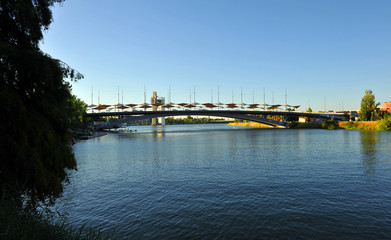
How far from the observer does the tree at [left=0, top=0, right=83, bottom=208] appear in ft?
27.3

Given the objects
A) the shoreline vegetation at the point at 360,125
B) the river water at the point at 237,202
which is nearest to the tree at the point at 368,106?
the shoreline vegetation at the point at 360,125

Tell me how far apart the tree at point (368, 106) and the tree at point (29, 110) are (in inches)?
5306

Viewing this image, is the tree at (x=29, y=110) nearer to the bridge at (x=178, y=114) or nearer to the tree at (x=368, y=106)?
the bridge at (x=178, y=114)

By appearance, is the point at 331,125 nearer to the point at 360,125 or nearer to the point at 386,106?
the point at 360,125

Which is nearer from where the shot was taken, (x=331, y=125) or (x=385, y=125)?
(x=385, y=125)

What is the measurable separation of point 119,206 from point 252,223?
897 cm

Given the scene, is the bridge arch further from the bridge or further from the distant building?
the distant building

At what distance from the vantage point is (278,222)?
1330cm

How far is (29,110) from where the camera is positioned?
31.8ft

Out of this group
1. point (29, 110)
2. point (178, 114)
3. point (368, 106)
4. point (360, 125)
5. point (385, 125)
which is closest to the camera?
point (29, 110)

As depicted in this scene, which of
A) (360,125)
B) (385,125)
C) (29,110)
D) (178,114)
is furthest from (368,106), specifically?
(29,110)

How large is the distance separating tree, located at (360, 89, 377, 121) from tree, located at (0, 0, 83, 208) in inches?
5306

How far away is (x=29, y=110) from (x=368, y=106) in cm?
14059

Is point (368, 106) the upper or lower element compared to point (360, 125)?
upper
